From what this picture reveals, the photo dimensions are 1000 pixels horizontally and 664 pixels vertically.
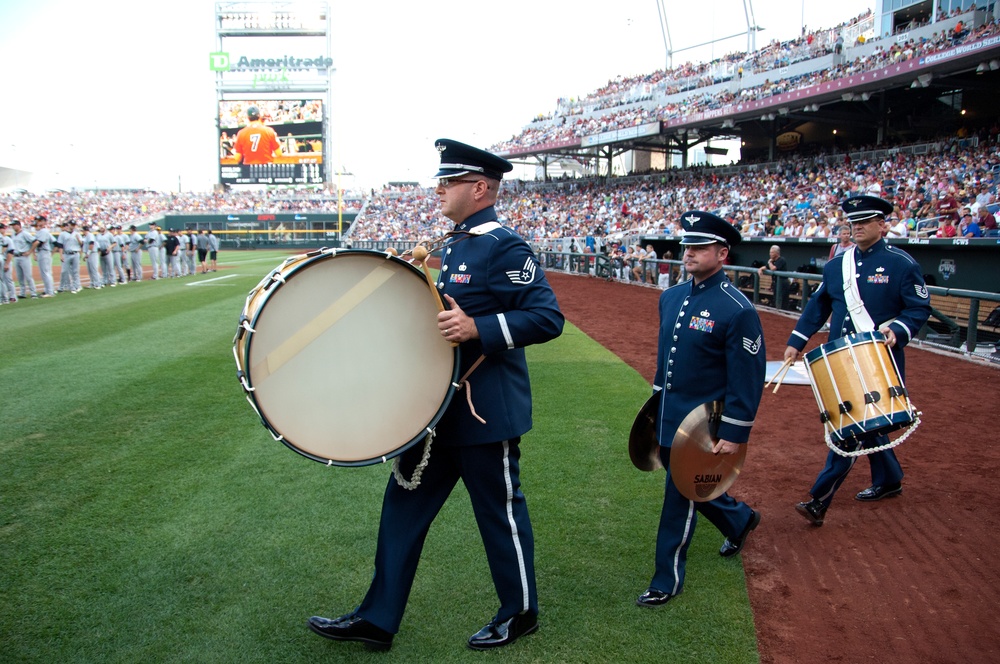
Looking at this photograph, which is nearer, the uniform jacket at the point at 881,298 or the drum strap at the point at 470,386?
the drum strap at the point at 470,386

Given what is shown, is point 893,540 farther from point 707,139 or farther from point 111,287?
point 707,139

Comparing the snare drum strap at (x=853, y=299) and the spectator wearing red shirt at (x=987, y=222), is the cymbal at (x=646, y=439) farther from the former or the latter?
the spectator wearing red shirt at (x=987, y=222)

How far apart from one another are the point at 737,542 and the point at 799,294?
11.3 metres

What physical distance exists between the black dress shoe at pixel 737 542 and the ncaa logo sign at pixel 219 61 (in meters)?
58.6

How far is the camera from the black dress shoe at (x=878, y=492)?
4.53m

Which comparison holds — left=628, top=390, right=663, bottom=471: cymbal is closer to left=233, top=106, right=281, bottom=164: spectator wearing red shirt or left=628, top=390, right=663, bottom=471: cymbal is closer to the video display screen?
the video display screen

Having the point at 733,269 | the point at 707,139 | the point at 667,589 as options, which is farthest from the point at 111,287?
the point at 707,139

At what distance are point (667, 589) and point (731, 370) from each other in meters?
1.07

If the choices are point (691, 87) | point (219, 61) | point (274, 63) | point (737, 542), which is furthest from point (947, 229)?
point (219, 61)

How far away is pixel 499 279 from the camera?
2727 millimetres

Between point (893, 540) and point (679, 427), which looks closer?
point (679, 427)

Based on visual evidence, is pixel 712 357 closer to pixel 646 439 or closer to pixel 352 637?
pixel 646 439

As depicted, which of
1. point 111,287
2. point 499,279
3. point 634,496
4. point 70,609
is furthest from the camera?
point 111,287

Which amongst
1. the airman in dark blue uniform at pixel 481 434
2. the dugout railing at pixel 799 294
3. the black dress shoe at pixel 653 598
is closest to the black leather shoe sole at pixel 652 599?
the black dress shoe at pixel 653 598
